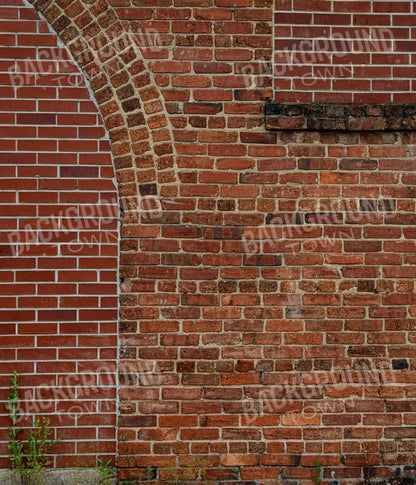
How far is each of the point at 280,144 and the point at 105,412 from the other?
201 centimetres

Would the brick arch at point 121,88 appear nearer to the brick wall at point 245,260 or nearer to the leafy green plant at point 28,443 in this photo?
the brick wall at point 245,260

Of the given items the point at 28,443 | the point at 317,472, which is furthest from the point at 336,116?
the point at 28,443

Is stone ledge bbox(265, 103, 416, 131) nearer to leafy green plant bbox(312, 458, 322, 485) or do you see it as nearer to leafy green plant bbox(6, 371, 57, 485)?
leafy green plant bbox(312, 458, 322, 485)

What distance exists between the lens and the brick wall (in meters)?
3.20

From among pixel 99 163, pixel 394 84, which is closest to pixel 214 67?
pixel 99 163

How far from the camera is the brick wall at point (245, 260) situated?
3.20m

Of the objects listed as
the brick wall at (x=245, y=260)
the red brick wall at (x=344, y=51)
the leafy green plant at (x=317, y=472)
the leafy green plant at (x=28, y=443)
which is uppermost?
the red brick wall at (x=344, y=51)

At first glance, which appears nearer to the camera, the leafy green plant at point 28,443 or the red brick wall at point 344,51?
the leafy green plant at point 28,443

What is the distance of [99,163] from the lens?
3.22 m

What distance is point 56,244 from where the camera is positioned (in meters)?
3.21

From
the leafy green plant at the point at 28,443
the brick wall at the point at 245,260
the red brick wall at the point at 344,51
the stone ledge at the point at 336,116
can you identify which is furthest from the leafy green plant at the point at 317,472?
the red brick wall at the point at 344,51

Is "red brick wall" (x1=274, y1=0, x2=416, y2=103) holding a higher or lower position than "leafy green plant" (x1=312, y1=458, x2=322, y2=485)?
higher

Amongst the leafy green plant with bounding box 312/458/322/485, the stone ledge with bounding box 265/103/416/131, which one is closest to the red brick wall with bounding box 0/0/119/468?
the stone ledge with bounding box 265/103/416/131

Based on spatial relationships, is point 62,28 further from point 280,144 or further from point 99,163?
point 280,144
